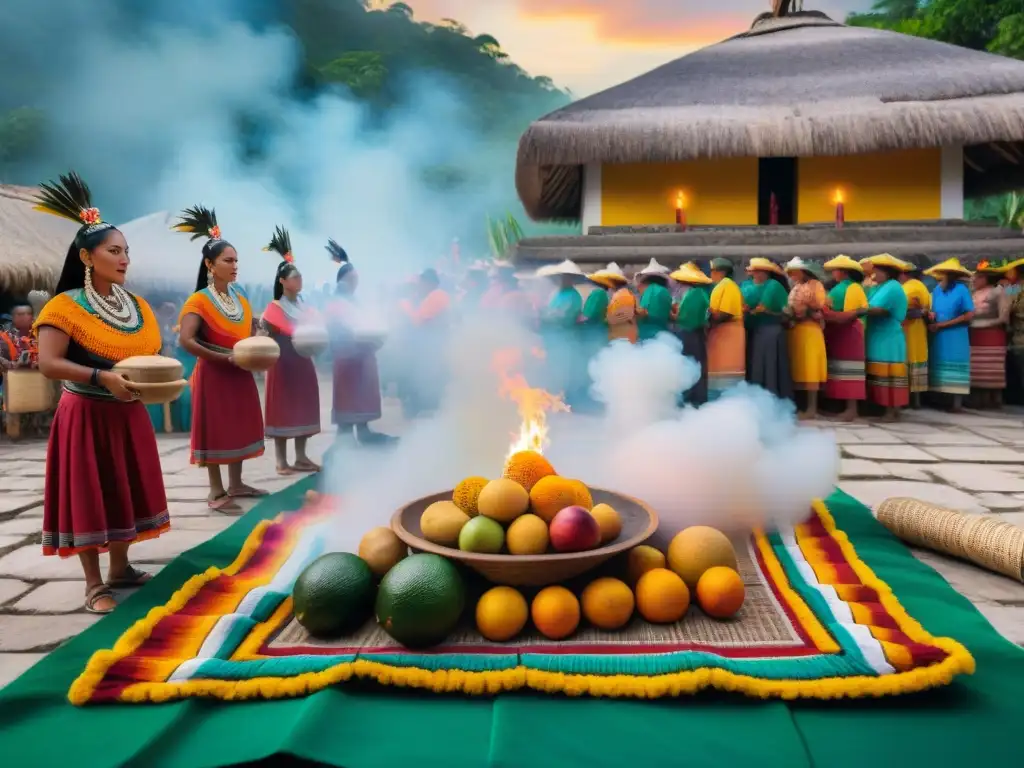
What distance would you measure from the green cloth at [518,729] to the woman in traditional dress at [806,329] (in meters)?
6.20

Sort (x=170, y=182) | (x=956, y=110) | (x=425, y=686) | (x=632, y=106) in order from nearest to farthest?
(x=425, y=686), (x=956, y=110), (x=632, y=106), (x=170, y=182)

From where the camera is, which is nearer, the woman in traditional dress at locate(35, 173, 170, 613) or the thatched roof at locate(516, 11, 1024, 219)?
the woman in traditional dress at locate(35, 173, 170, 613)

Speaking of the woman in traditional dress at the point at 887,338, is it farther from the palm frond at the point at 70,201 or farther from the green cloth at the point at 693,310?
the palm frond at the point at 70,201

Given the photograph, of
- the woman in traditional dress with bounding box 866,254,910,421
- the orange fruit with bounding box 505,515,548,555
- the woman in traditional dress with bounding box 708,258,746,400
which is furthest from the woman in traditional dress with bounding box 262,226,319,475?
the woman in traditional dress with bounding box 866,254,910,421

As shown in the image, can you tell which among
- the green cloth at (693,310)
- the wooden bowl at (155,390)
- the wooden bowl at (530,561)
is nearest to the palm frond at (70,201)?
the wooden bowl at (155,390)

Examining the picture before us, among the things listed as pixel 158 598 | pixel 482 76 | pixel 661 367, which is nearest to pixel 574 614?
pixel 158 598

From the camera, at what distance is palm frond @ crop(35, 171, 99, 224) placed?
3.24m

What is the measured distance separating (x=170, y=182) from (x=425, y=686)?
27168 millimetres

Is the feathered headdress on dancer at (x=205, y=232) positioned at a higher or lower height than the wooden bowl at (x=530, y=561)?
higher

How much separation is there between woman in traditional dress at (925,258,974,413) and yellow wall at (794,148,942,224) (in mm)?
2930

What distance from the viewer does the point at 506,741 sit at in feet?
6.63

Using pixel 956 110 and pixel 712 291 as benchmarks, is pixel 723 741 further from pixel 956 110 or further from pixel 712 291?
pixel 956 110

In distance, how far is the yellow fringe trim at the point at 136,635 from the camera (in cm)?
231

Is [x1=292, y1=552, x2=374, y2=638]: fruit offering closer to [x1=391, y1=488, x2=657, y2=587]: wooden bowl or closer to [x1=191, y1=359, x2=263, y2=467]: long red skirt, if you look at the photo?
[x1=391, y1=488, x2=657, y2=587]: wooden bowl
